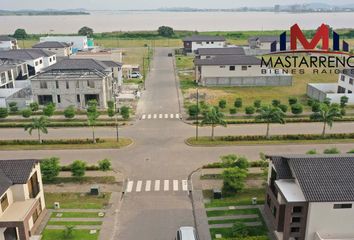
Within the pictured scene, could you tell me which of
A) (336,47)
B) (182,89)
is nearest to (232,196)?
(182,89)

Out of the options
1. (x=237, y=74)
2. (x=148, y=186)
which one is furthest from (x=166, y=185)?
(x=237, y=74)

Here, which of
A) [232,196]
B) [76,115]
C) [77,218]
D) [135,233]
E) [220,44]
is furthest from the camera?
[220,44]

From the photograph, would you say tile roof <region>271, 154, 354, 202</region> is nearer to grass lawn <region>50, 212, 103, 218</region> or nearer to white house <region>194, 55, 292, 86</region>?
grass lawn <region>50, 212, 103, 218</region>

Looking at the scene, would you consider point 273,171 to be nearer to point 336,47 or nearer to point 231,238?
point 231,238

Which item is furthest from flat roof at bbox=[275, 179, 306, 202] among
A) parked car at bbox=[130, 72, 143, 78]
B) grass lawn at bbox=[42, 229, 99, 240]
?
parked car at bbox=[130, 72, 143, 78]

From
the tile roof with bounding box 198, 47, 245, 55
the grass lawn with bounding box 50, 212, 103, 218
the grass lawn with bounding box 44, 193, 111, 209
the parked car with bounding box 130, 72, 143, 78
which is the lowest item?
the grass lawn with bounding box 50, 212, 103, 218

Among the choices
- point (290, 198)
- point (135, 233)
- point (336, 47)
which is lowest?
point (135, 233)
